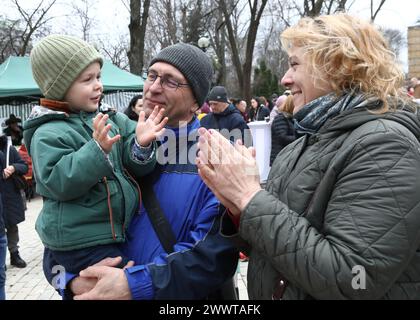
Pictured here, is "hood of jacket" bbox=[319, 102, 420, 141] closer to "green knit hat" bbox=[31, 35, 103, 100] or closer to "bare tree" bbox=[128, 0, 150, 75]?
"green knit hat" bbox=[31, 35, 103, 100]

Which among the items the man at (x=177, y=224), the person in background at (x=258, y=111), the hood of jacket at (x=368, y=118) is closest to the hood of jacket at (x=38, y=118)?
the man at (x=177, y=224)

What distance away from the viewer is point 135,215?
→ 1741 millimetres

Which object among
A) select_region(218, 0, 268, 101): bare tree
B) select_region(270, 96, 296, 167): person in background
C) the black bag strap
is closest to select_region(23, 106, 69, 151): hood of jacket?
the black bag strap

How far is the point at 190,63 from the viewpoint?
6.15ft

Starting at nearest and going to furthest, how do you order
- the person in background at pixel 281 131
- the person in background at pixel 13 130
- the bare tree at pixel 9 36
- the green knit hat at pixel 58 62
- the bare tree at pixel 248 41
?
the green knit hat at pixel 58 62 < the person in background at pixel 281 131 < the person in background at pixel 13 130 < the bare tree at pixel 248 41 < the bare tree at pixel 9 36

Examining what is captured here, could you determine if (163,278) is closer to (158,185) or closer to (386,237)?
(158,185)

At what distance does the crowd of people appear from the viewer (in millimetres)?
1241

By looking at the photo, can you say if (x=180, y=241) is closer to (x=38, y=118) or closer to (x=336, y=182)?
(x=336, y=182)

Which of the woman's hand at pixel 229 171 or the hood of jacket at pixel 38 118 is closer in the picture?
the woman's hand at pixel 229 171

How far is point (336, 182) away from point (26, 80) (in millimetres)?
13633

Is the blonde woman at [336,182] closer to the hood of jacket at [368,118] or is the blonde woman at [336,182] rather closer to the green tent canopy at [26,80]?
the hood of jacket at [368,118]

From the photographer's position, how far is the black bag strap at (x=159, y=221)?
163 centimetres

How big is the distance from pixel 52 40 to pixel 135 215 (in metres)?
0.89
